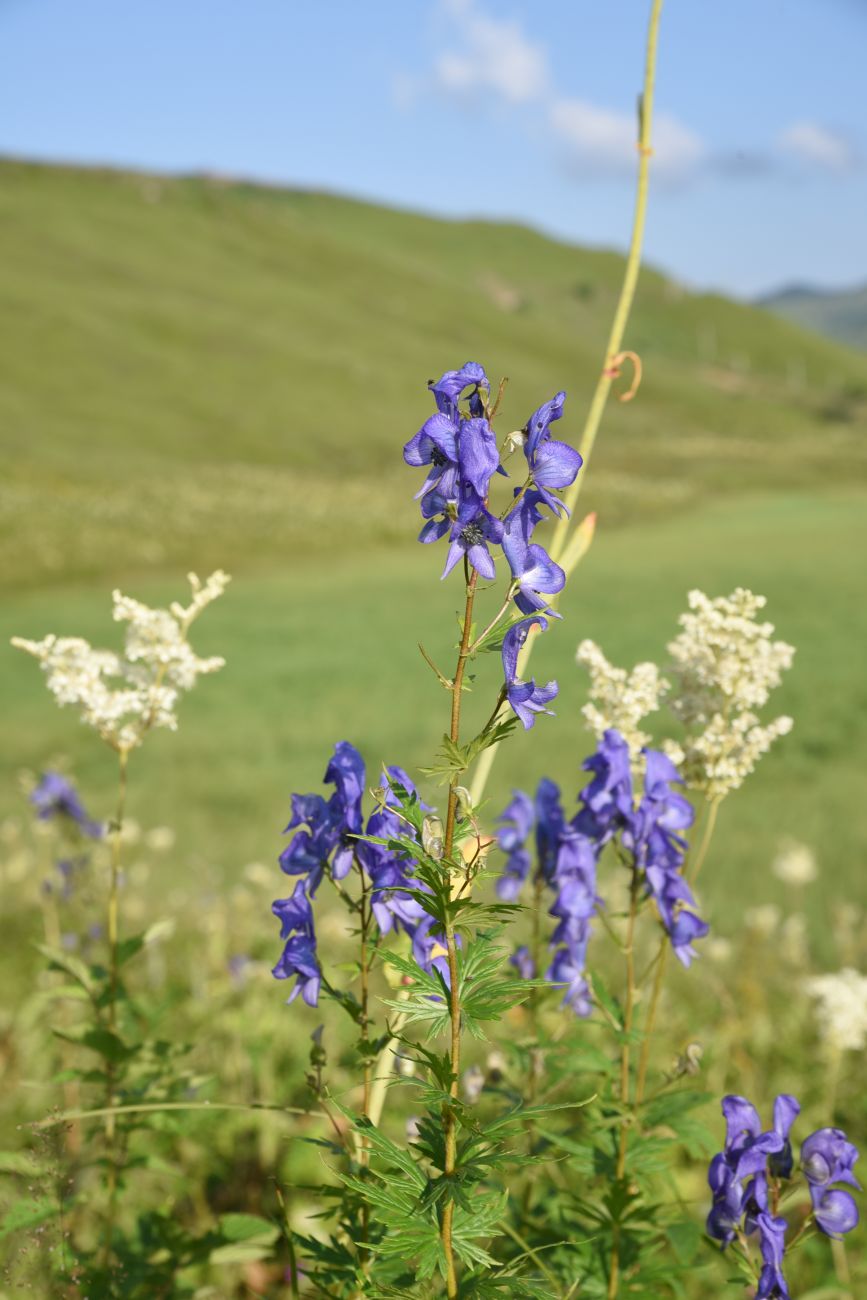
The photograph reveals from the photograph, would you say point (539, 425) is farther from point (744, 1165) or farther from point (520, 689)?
point (744, 1165)

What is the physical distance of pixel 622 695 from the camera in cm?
179

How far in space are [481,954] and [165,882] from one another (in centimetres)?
722

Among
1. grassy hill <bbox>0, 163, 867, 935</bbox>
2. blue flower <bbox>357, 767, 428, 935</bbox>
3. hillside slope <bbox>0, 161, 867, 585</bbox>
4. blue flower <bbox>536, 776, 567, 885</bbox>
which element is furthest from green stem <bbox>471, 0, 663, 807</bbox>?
hillside slope <bbox>0, 161, 867, 585</bbox>

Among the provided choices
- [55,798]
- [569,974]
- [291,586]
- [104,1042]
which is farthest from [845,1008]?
[291,586]

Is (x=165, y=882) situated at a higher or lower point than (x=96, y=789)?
lower

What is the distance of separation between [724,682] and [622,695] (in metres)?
0.18

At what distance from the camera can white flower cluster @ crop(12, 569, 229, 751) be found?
1.92 m

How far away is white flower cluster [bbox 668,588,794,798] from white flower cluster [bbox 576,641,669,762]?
7 cm

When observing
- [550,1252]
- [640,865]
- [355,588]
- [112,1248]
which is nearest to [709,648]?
[640,865]

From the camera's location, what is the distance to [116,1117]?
197cm

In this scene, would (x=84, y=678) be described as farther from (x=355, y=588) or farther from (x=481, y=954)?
(x=355, y=588)

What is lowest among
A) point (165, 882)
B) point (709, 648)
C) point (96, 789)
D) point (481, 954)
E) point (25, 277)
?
point (481, 954)

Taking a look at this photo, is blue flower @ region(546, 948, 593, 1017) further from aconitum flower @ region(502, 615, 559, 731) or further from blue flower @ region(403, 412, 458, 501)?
blue flower @ region(403, 412, 458, 501)

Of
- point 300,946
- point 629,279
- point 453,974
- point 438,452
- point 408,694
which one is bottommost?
point 453,974
